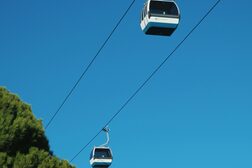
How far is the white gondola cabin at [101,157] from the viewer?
75.5 ft

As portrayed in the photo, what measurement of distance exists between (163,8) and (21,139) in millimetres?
4787

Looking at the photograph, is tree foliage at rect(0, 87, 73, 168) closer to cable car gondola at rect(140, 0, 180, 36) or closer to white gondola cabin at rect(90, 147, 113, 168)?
cable car gondola at rect(140, 0, 180, 36)

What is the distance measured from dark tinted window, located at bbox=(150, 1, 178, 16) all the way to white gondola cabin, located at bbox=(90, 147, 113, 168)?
8.38 m

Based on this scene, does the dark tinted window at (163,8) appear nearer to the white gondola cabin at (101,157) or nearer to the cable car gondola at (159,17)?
the cable car gondola at (159,17)

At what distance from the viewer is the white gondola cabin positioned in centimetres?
2300

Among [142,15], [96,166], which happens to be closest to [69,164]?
[142,15]

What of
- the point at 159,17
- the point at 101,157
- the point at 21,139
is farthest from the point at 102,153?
the point at 159,17

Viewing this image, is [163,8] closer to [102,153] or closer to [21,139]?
[21,139]

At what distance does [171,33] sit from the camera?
15.5 m

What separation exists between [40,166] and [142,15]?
444cm

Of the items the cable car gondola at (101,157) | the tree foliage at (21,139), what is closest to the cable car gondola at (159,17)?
the tree foliage at (21,139)

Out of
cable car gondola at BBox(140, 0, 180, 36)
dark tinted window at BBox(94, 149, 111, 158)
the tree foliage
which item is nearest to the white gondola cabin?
dark tinted window at BBox(94, 149, 111, 158)

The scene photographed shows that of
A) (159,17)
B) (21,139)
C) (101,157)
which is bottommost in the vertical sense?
(101,157)

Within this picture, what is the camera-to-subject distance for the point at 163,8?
15906 millimetres
